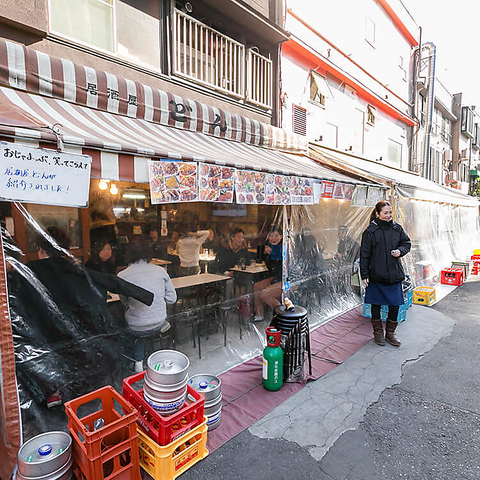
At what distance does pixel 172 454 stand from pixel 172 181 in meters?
2.46

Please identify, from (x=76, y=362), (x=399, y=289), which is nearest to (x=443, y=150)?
(x=399, y=289)

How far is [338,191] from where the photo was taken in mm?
5863

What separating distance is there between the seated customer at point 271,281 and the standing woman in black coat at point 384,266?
1.47 metres

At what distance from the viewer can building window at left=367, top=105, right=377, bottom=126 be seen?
12.6 meters

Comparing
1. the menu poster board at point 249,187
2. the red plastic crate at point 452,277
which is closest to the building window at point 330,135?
the red plastic crate at point 452,277

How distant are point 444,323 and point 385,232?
272 cm

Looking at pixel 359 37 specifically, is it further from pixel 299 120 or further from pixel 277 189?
pixel 277 189

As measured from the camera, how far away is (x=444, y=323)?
6594 mm

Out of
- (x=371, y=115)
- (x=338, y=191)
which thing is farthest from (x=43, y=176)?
(x=371, y=115)

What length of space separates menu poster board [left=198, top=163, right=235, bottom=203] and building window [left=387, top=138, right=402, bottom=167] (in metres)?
12.8

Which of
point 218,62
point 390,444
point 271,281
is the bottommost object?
point 390,444

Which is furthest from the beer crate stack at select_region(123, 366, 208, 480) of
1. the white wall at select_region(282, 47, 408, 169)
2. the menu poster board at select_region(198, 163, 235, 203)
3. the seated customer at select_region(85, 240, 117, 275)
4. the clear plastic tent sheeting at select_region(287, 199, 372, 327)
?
the white wall at select_region(282, 47, 408, 169)

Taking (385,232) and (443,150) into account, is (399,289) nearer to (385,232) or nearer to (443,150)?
(385,232)

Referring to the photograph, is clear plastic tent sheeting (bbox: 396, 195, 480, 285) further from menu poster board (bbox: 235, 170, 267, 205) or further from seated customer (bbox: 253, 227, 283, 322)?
menu poster board (bbox: 235, 170, 267, 205)
